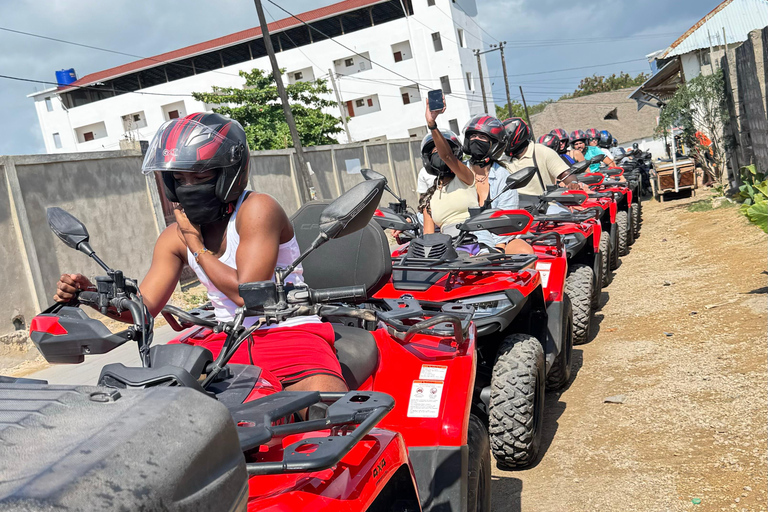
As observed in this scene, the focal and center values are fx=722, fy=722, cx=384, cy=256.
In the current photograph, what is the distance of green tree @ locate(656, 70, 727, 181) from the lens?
15023mm

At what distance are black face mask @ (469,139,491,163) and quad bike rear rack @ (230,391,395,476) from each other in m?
4.03

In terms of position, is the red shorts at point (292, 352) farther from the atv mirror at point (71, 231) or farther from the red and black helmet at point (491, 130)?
the red and black helmet at point (491, 130)

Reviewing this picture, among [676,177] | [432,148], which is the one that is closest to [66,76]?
[676,177]

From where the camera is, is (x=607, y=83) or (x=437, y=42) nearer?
(x=437, y=42)

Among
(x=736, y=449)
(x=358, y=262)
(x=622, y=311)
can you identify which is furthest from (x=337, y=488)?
(x=622, y=311)

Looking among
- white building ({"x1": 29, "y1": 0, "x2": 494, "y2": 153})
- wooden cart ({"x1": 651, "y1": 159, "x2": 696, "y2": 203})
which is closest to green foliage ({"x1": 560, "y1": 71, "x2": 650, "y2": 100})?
white building ({"x1": 29, "y1": 0, "x2": 494, "y2": 153})

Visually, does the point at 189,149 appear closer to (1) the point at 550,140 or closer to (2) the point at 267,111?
(1) the point at 550,140

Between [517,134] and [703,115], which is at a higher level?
[517,134]

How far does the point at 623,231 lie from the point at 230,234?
9.13 m

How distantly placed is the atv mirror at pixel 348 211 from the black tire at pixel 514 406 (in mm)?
1933

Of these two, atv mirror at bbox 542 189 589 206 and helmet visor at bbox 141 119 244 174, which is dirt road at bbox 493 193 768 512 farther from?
helmet visor at bbox 141 119 244 174

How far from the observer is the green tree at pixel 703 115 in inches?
591

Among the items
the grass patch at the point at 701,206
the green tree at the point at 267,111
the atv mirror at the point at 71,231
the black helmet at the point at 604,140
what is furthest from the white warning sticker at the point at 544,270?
the green tree at the point at 267,111

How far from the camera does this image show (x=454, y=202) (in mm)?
5535
